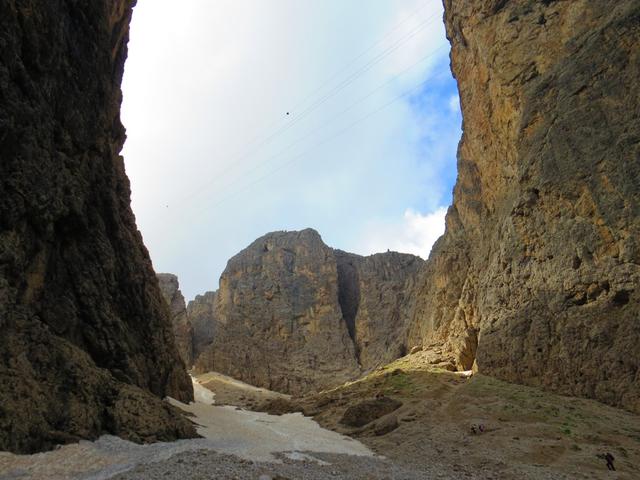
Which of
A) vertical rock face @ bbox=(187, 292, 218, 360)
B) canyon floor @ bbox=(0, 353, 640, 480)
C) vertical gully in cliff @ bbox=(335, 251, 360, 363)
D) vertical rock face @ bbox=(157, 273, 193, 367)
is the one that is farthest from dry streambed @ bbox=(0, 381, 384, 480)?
vertical rock face @ bbox=(187, 292, 218, 360)

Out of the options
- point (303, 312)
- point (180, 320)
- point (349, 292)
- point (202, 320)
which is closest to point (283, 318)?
point (303, 312)

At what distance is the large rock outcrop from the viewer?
77750 millimetres

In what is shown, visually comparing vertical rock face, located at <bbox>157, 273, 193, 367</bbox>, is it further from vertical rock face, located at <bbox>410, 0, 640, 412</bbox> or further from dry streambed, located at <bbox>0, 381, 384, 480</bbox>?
dry streambed, located at <bbox>0, 381, 384, 480</bbox>

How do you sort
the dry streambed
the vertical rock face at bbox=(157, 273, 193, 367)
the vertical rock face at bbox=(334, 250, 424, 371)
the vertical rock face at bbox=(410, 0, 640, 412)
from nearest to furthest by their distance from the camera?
the dry streambed → the vertical rock face at bbox=(410, 0, 640, 412) → the vertical rock face at bbox=(334, 250, 424, 371) → the vertical rock face at bbox=(157, 273, 193, 367)

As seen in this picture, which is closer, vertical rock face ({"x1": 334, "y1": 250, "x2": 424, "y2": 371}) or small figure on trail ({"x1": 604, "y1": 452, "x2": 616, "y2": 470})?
small figure on trail ({"x1": 604, "y1": 452, "x2": 616, "y2": 470})

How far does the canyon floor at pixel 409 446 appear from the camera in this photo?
12.5 m

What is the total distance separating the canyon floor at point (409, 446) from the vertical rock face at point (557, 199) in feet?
7.00

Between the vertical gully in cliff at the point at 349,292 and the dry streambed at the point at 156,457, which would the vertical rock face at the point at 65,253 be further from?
the vertical gully in cliff at the point at 349,292

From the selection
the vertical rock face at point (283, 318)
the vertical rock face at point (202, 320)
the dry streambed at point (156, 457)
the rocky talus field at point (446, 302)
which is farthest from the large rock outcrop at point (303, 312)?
the dry streambed at point (156, 457)

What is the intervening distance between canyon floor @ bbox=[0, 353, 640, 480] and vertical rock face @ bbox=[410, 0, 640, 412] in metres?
2.13

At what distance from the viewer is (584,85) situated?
2770cm

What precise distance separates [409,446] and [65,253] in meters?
17.4

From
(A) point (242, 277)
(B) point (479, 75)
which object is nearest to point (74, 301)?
(B) point (479, 75)

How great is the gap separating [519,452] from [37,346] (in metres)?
17.1
